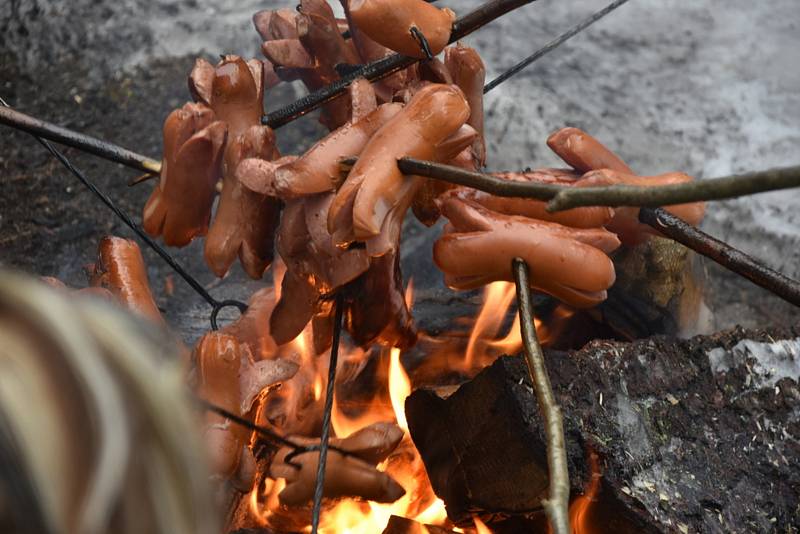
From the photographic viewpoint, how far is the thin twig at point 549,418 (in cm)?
108

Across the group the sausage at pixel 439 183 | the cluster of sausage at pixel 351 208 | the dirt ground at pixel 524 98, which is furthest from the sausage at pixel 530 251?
the dirt ground at pixel 524 98

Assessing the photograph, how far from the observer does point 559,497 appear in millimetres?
1116

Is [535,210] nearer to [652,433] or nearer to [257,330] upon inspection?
[652,433]

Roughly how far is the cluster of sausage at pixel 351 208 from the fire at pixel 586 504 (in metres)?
0.34

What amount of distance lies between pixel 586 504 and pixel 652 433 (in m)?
0.20

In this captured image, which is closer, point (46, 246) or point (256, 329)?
point (256, 329)

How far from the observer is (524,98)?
11.8 ft

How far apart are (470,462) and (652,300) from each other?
0.71 metres

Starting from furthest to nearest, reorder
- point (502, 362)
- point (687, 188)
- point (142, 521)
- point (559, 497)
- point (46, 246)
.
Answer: point (46, 246) < point (502, 362) < point (559, 497) < point (687, 188) < point (142, 521)

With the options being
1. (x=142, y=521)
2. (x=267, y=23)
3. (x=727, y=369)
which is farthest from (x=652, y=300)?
(x=142, y=521)

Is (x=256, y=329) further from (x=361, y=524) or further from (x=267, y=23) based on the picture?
(x=267, y=23)

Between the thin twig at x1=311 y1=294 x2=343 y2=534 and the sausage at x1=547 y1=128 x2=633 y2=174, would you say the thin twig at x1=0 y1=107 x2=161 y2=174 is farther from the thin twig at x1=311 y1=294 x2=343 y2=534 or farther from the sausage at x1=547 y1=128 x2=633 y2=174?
the sausage at x1=547 y1=128 x2=633 y2=174

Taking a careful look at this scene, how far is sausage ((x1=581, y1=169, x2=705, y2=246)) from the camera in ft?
5.77

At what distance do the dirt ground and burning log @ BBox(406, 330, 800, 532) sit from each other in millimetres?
1258
